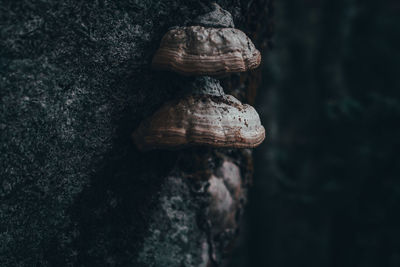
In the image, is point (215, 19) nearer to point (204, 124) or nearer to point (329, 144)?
point (204, 124)

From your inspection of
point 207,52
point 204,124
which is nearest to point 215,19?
point 207,52

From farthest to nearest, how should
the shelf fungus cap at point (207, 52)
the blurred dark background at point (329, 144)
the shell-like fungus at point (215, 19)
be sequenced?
the blurred dark background at point (329, 144) < the shell-like fungus at point (215, 19) < the shelf fungus cap at point (207, 52)

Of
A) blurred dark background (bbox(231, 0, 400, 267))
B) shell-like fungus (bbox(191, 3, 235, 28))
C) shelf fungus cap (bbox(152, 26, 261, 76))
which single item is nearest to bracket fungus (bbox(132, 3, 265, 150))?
shelf fungus cap (bbox(152, 26, 261, 76))

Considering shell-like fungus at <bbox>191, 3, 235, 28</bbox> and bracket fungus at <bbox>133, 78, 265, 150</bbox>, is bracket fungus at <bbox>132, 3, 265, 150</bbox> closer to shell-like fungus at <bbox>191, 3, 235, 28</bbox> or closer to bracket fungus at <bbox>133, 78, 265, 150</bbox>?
bracket fungus at <bbox>133, 78, 265, 150</bbox>

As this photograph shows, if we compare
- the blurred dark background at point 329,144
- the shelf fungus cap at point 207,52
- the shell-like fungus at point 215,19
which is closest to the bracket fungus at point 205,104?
the shelf fungus cap at point 207,52

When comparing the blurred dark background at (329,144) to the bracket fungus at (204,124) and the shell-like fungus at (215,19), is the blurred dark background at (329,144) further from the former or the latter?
the bracket fungus at (204,124)
